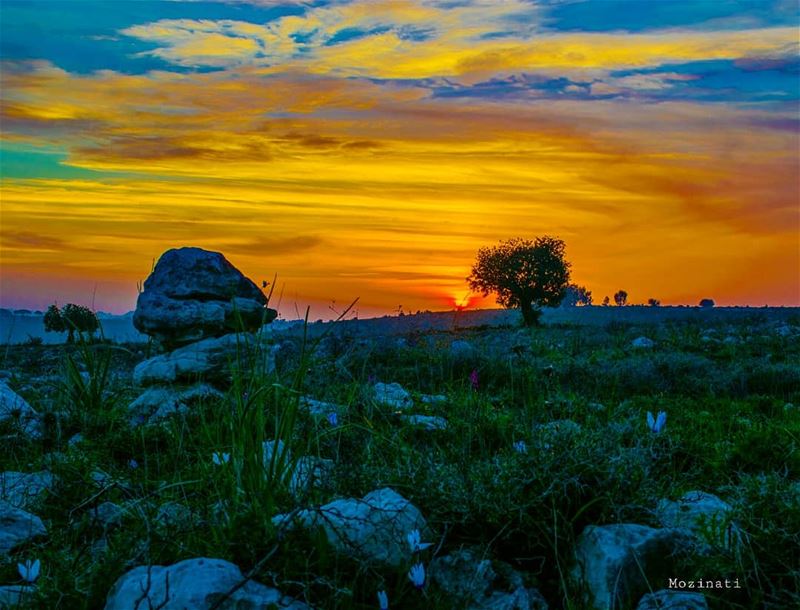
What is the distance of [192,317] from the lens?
527 inches

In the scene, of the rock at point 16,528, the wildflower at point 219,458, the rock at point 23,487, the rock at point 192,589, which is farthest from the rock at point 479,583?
the rock at point 23,487

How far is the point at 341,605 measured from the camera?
4449 mm

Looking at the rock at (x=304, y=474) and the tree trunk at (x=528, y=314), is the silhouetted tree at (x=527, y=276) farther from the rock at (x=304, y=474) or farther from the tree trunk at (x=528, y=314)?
the rock at (x=304, y=474)

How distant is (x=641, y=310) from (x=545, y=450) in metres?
44.1

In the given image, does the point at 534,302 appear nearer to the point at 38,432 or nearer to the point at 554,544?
the point at 38,432

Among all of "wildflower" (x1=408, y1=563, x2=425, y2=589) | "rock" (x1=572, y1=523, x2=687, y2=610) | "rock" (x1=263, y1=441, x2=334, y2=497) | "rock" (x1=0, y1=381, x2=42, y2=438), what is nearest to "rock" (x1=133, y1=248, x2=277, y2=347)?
"rock" (x1=0, y1=381, x2=42, y2=438)

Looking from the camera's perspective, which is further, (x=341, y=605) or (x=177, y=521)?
(x=177, y=521)

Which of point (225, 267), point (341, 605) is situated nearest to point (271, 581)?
point (341, 605)

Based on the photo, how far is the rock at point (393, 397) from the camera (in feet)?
35.7

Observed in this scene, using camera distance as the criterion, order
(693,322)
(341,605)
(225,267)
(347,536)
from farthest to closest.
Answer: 1. (693,322)
2. (225,267)
3. (347,536)
4. (341,605)

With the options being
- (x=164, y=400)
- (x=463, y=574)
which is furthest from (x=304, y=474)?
(x=164, y=400)

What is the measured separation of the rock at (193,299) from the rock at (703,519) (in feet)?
27.4

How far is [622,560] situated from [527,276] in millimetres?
38857

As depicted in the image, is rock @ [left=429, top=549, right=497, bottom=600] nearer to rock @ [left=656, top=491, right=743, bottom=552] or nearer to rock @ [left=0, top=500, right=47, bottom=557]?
rock @ [left=656, top=491, right=743, bottom=552]
